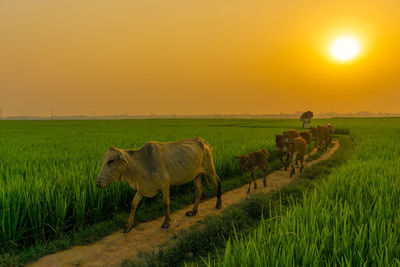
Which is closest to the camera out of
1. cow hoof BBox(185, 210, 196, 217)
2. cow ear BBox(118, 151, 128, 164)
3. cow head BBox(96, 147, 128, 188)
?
cow head BBox(96, 147, 128, 188)

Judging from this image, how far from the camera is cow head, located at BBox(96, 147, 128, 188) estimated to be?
456 cm

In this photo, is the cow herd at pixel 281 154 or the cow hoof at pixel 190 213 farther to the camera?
the cow herd at pixel 281 154

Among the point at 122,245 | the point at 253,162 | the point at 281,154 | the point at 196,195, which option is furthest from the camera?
the point at 281,154

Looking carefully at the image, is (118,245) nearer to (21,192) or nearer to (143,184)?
(143,184)

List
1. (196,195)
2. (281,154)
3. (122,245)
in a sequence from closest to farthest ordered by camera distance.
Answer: (122,245) → (196,195) → (281,154)

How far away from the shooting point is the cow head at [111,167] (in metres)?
4.56

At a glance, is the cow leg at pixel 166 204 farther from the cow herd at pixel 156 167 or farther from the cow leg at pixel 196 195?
the cow leg at pixel 196 195

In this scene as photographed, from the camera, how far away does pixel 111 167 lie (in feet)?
15.3

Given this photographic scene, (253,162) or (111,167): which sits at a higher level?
(111,167)

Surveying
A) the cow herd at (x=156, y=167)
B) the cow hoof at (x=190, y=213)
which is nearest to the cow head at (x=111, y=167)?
the cow herd at (x=156, y=167)

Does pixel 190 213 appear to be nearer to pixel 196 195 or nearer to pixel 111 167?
pixel 196 195

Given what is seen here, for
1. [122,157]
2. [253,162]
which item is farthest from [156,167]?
[253,162]

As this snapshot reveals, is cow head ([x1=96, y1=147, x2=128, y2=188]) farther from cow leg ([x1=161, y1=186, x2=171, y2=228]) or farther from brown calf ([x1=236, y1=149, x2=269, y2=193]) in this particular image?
brown calf ([x1=236, y1=149, x2=269, y2=193])

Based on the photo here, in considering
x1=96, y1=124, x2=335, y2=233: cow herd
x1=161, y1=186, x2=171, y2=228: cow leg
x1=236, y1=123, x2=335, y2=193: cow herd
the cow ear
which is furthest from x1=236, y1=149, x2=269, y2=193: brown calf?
the cow ear
